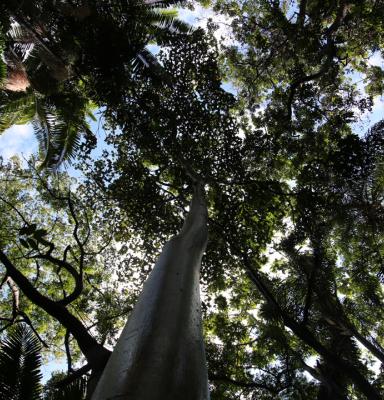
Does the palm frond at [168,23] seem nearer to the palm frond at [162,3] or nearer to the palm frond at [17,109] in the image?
the palm frond at [162,3]

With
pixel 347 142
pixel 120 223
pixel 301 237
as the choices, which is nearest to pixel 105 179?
pixel 120 223

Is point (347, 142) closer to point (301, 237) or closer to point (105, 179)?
point (301, 237)

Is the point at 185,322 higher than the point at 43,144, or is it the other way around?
the point at 43,144

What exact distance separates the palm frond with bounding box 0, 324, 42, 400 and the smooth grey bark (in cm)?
53

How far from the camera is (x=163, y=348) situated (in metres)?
2.05

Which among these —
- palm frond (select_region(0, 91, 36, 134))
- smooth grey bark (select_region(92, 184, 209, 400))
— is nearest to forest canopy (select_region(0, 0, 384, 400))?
palm frond (select_region(0, 91, 36, 134))

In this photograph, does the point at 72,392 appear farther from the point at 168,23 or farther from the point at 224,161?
the point at 168,23

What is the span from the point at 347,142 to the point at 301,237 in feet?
7.99

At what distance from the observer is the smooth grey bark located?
1762 millimetres

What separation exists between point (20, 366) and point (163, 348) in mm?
968

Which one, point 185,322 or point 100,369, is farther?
point 100,369

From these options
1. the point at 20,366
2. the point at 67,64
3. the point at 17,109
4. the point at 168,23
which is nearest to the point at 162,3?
the point at 168,23

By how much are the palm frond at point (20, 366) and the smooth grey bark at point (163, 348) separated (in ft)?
1.73

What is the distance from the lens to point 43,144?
10.2 m
